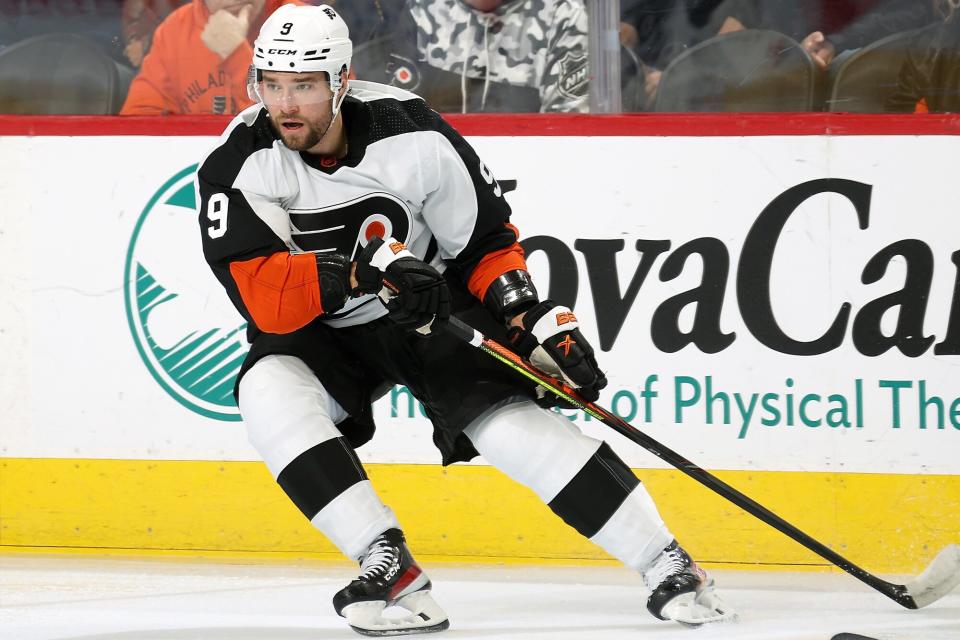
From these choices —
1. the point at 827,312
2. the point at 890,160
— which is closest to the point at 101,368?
the point at 827,312

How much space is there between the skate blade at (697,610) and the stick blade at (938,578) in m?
0.39

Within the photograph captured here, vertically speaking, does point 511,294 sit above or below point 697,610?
above

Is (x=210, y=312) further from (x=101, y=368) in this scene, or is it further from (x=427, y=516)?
(x=427, y=516)

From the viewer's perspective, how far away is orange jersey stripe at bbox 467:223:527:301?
2.53 m

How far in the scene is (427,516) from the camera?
10.5 feet

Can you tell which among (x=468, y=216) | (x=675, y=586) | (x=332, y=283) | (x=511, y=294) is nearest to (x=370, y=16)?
(x=468, y=216)

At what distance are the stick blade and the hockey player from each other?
0.45 m

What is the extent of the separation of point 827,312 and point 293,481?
4.50 feet

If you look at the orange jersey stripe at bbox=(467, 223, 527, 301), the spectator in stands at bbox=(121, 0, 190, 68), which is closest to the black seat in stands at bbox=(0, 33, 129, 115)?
the spectator in stands at bbox=(121, 0, 190, 68)

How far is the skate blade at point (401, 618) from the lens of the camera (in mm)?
2373

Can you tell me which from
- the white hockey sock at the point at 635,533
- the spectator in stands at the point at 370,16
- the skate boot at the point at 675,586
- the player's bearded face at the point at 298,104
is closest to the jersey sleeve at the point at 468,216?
the player's bearded face at the point at 298,104

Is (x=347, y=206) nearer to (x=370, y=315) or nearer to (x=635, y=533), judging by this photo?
(x=370, y=315)

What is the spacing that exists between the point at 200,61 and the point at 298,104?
113cm

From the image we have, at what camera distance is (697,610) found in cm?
243
